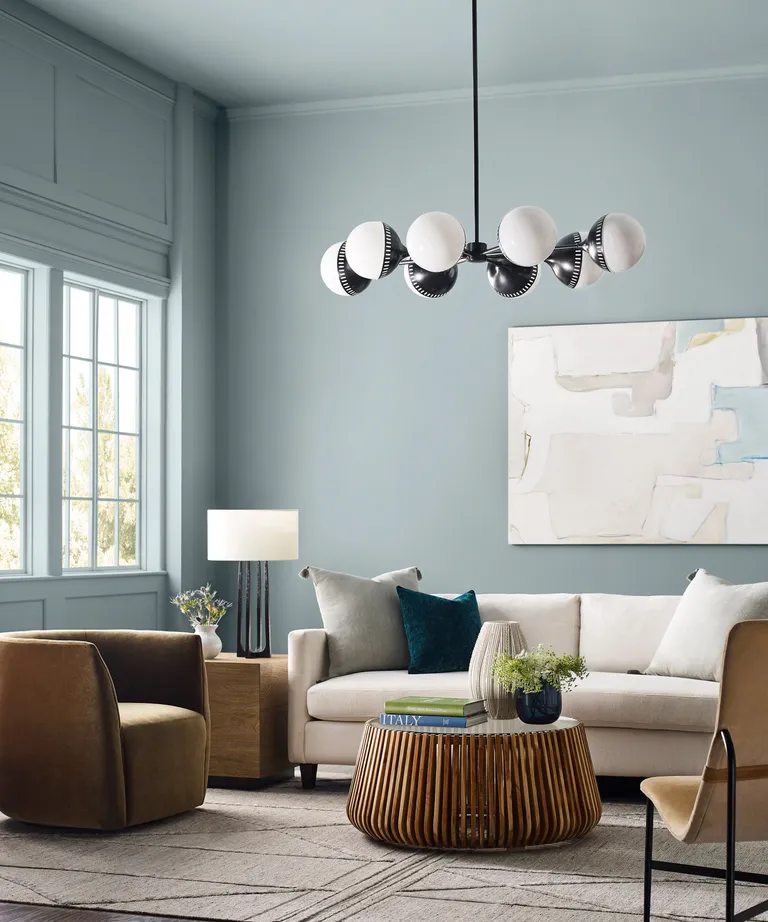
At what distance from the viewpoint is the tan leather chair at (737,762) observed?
2699 mm

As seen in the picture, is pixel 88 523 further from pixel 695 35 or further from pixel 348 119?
pixel 695 35

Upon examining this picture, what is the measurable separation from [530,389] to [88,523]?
224cm

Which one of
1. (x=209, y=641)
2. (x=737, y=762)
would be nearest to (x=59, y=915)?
(x=737, y=762)

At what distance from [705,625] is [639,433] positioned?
149cm

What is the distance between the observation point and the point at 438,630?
5.14 metres

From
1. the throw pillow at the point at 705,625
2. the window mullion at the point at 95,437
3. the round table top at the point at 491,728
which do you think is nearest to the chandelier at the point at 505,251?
the throw pillow at the point at 705,625

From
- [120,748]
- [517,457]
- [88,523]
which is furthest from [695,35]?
[120,748]

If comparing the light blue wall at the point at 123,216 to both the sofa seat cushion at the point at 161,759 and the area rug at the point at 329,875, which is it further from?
the area rug at the point at 329,875

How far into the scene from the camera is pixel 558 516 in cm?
618

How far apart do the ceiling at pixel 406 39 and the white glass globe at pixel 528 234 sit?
177 cm

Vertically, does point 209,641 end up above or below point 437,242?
below

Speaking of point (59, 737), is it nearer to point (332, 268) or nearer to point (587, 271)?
point (332, 268)

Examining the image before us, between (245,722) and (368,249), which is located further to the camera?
(245,722)

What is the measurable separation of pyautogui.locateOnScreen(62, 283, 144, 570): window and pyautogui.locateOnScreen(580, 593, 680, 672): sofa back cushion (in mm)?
2361
